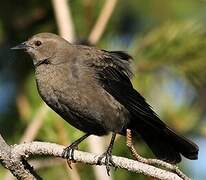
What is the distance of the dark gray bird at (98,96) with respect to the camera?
5.89 metres

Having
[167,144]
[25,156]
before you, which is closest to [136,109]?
[167,144]

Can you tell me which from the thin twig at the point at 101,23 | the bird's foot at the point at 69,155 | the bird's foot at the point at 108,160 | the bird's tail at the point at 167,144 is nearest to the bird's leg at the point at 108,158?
the bird's foot at the point at 108,160

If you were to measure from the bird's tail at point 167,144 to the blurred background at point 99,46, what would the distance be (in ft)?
0.42

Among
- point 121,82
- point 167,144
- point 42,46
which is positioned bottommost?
point 167,144

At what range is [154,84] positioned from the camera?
6.65 meters

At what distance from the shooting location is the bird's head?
Answer: 6391 mm

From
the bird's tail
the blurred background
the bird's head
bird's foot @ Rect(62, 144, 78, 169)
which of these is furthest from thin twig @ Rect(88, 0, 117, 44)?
bird's foot @ Rect(62, 144, 78, 169)

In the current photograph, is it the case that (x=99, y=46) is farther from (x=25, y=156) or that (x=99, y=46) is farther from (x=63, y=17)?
(x=25, y=156)

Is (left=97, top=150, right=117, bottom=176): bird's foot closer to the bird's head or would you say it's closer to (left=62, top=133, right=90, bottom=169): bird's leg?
(left=62, top=133, right=90, bottom=169): bird's leg

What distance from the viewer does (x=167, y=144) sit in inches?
243

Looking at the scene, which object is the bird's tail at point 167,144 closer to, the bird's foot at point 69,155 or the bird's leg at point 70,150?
the bird's leg at point 70,150

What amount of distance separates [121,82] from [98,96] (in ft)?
0.96

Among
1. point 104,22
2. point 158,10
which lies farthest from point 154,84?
point 158,10

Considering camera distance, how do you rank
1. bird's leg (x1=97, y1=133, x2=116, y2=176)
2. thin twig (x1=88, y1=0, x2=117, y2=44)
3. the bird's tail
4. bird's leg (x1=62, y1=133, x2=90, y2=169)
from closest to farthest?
bird's leg (x1=97, y1=133, x2=116, y2=176)
bird's leg (x1=62, y1=133, x2=90, y2=169)
the bird's tail
thin twig (x1=88, y1=0, x2=117, y2=44)
